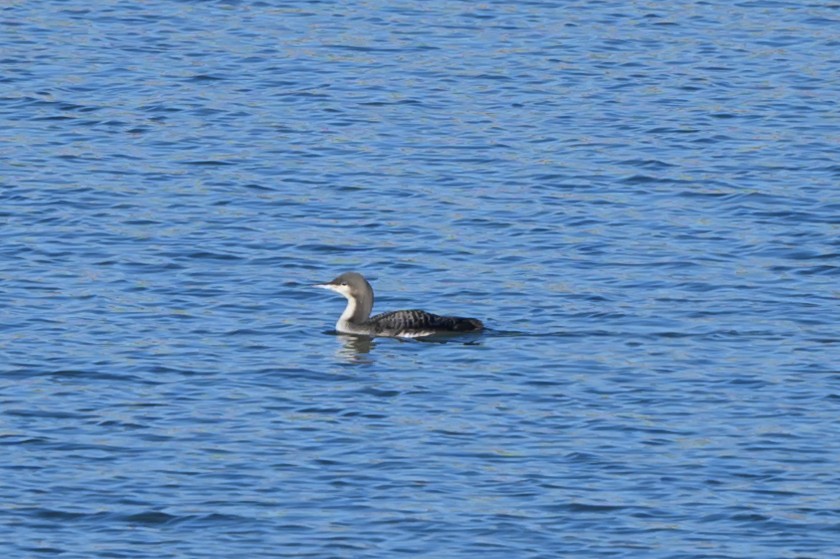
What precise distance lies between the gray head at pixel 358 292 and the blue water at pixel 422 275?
1.85 ft

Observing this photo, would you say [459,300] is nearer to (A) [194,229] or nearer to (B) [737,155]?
(A) [194,229]

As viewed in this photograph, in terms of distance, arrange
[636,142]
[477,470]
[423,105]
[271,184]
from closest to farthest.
→ [477,470] < [271,184] < [636,142] < [423,105]

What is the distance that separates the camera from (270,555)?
49.0 feet

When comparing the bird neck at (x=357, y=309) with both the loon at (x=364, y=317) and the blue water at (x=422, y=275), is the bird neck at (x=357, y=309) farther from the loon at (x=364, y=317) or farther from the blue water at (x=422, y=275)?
the blue water at (x=422, y=275)

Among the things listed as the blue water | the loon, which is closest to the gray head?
the loon

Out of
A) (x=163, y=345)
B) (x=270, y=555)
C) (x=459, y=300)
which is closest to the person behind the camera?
(x=270, y=555)

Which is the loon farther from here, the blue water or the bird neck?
the blue water

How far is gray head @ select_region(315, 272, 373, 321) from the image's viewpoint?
845 inches

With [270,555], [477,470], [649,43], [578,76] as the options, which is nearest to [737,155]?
[578,76]

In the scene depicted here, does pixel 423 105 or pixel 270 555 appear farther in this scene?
pixel 423 105

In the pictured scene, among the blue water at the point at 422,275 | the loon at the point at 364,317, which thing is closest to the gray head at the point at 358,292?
the loon at the point at 364,317

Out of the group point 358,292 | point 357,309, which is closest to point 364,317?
point 357,309

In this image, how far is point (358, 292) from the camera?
21.5m

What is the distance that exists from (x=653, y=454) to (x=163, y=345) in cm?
551
